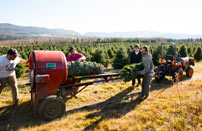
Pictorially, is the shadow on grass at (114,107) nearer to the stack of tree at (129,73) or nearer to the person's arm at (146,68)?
the stack of tree at (129,73)

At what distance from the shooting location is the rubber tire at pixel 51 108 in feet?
15.0

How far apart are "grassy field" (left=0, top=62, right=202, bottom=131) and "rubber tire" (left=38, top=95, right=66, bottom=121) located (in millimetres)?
185

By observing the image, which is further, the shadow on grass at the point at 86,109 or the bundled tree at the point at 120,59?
the bundled tree at the point at 120,59

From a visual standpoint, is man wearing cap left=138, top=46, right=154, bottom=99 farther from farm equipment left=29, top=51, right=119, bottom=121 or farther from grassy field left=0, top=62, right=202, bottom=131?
farm equipment left=29, top=51, right=119, bottom=121

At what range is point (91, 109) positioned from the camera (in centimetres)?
576

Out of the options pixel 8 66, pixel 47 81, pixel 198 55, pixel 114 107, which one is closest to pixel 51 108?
pixel 47 81

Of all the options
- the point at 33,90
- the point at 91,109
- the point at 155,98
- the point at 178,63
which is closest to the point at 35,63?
the point at 33,90

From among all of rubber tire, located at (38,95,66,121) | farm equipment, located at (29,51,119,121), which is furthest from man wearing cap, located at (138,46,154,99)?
rubber tire, located at (38,95,66,121)

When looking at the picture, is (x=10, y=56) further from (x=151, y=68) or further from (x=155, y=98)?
(x=155, y=98)

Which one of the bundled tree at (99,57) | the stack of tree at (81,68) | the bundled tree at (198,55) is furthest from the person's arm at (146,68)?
the bundled tree at (198,55)

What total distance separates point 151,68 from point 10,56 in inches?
213

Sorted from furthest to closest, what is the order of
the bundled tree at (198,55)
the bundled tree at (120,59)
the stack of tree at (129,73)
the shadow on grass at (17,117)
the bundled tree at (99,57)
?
the bundled tree at (198,55), the bundled tree at (99,57), the bundled tree at (120,59), the stack of tree at (129,73), the shadow on grass at (17,117)

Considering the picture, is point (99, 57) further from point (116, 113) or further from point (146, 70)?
point (116, 113)

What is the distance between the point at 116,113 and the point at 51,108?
7.33 ft
